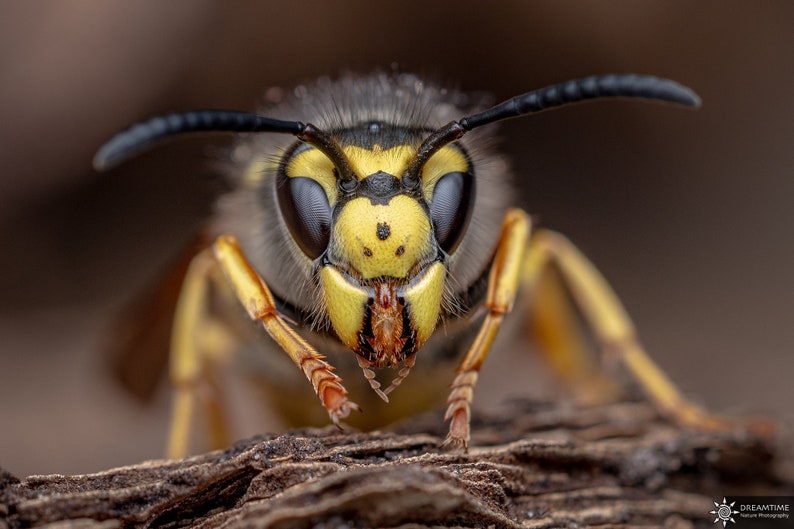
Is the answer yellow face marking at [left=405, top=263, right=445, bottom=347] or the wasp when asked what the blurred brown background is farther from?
yellow face marking at [left=405, top=263, right=445, bottom=347]

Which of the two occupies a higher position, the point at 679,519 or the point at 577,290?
the point at 577,290

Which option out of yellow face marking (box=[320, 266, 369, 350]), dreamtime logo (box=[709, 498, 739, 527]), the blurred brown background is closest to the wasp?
yellow face marking (box=[320, 266, 369, 350])

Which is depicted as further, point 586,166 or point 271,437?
point 586,166

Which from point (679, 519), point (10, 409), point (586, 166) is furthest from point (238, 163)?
point (586, 166)

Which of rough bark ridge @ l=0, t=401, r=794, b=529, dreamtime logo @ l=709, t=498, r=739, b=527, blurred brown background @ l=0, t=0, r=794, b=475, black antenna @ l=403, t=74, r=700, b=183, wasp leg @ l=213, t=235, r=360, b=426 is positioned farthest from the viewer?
blurred brown background @ l=0, t=0, r=794, b=475

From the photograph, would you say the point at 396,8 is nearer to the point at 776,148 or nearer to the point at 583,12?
the point at 583,12

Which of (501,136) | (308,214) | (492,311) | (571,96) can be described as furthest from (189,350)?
(501,136)

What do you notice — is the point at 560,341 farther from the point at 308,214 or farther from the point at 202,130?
the point at 202,130
